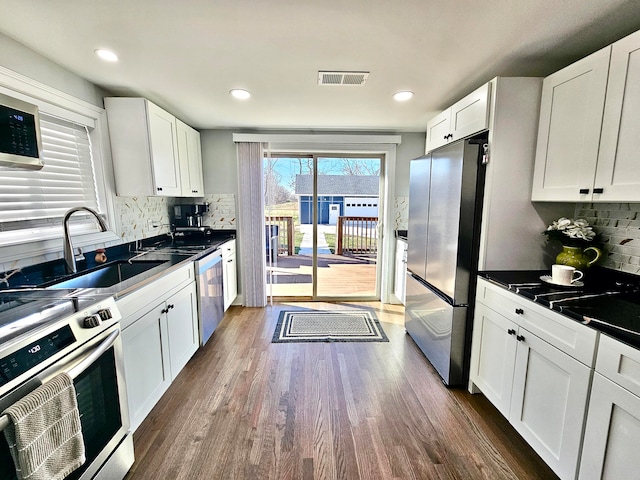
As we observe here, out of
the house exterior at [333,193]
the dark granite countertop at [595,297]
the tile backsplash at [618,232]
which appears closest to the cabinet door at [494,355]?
the dark granite countertop at [595,297]

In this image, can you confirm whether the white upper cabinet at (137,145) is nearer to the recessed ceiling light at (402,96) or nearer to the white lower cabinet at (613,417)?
the recessed ceiling light at (402,96)

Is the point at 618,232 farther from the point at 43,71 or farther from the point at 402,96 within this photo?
the point at 43,71

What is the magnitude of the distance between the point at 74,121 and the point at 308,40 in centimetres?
179

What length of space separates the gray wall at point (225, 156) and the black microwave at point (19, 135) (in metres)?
2.09

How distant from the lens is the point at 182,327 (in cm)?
218

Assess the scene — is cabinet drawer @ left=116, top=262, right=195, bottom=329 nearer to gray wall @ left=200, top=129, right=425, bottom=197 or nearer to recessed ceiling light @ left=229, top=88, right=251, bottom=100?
recessed ceiling light @ left=229, top=88, right=251, bottom=100

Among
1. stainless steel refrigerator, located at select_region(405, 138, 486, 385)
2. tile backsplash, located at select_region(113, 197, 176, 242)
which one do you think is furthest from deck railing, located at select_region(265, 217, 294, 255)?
stainless steel refrigerator, located at select_region(405, 138, 486, 385)

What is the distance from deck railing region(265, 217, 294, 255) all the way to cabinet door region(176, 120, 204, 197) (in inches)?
39.9

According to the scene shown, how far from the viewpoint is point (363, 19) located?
53.9 inches

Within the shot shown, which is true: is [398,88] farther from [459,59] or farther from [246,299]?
[246,299]

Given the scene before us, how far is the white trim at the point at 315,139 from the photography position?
338cm

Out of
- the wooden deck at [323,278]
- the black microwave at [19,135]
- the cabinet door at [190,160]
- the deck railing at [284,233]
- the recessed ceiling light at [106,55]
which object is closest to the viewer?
the black microwave at [19,135]

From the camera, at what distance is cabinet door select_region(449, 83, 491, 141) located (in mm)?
1812

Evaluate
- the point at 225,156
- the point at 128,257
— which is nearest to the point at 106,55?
the point at 128,257
